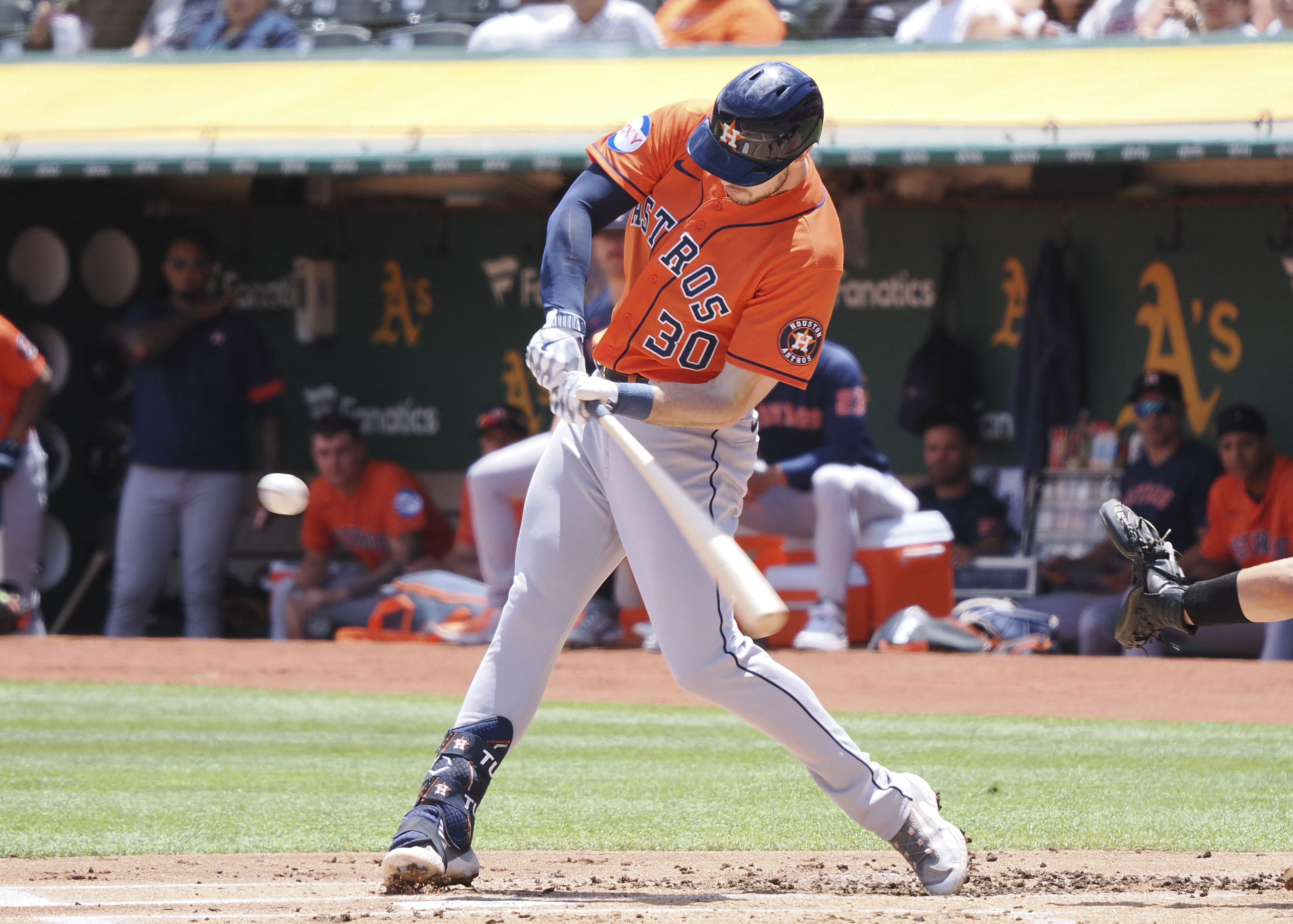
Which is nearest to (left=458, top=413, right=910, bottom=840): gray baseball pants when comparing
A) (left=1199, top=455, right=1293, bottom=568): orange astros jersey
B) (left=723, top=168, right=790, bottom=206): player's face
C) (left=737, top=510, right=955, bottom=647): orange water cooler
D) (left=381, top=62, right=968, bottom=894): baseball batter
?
(left=381, top=62, right=968, bottom=894): baseball batter

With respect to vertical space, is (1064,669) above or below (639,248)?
below

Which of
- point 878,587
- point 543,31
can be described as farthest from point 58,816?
point 543,31

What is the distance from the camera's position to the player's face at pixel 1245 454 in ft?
25.7

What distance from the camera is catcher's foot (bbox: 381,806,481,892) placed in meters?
3.08

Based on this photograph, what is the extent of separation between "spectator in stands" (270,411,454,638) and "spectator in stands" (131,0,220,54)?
8.99ft

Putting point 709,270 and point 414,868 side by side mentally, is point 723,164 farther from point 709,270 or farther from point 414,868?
point 414,868

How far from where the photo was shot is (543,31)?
941 cm

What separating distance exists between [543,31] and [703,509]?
6.62 metres

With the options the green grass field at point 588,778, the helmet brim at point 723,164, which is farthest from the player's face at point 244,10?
the helmet brim at point 723,164

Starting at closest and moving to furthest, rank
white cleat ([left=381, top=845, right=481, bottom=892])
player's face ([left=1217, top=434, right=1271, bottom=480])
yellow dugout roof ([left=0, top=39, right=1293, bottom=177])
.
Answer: white cleat ([left=381, top=845, right=481, bottom=892]), yellow dugout roof ([left=0, top=39, right=1293, bottom=177]), player's face ([left=1217, top=434, right=1271, bottom=480])

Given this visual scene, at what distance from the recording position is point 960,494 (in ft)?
29.0

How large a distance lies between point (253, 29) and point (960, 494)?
470cm

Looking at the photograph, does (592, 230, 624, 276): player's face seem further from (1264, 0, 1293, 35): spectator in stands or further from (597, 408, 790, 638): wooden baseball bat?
(1264, 0, 1293, 35): spectator in stands

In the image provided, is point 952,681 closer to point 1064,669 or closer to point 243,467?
point 1064,669
